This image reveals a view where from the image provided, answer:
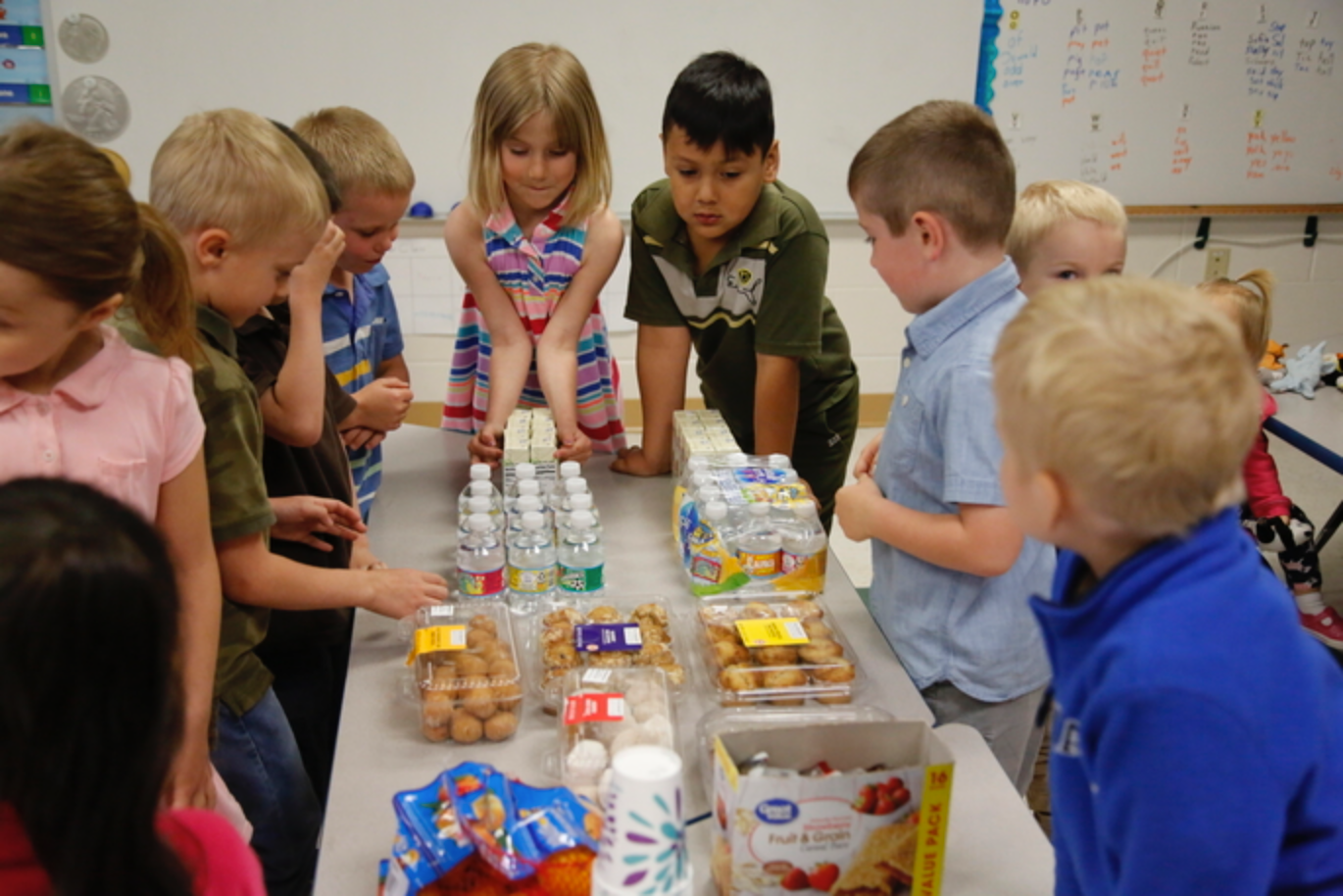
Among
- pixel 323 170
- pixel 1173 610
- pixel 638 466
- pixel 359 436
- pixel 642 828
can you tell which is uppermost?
pixel 323 170

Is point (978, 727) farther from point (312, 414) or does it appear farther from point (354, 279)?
point (354, 279)

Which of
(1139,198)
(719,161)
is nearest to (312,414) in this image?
(719,161)

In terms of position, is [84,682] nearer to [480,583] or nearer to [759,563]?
[480,583]

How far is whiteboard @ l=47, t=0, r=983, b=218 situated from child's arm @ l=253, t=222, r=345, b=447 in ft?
8.34

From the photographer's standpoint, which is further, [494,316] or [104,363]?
[494,316]

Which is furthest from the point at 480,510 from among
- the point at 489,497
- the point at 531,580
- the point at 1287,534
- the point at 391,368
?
the point at 1287,534

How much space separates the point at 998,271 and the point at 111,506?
3.92 feet

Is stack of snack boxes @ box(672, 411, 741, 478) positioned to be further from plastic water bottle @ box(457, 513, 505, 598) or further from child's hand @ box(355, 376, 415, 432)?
child's hand @ box(355, 376, 415, 432)

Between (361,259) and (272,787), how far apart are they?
1.04 metres

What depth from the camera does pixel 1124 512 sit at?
80 centimetres

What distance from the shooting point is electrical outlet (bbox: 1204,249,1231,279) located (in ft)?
15.9

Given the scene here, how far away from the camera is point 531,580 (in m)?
1.61

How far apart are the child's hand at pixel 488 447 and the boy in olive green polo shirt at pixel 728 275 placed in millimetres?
287

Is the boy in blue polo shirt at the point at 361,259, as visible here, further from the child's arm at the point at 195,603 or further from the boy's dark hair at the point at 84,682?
the boy's dark hair at the point at 84,682
